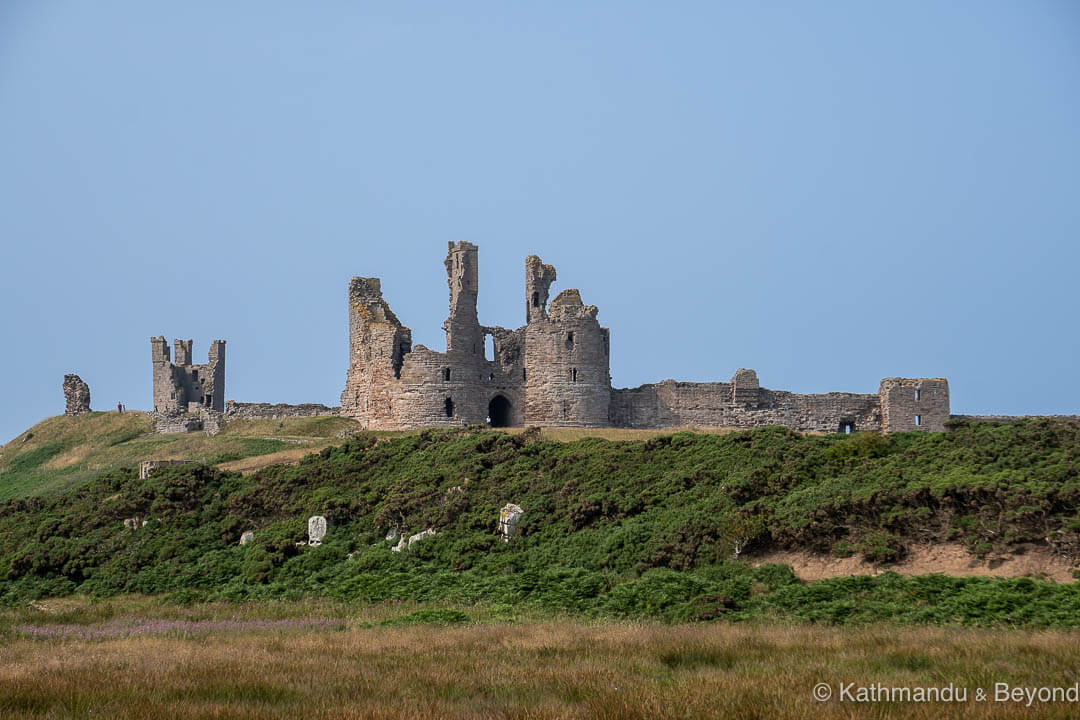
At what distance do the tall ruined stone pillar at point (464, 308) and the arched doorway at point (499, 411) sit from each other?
2.48 metres

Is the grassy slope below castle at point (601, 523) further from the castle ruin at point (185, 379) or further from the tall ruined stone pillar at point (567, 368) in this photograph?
the castle ruin at point (185, 379)

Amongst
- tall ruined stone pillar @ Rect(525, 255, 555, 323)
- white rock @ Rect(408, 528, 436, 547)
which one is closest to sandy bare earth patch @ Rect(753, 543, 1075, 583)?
white rock @ Rect(408, 528, 436, 547)

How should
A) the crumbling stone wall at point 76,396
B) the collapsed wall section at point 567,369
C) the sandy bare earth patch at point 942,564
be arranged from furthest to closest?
the crumbling stone wall at point 76,396, the collapsed wall section at point 567,369, the sandy bare earth patch at point 942,564

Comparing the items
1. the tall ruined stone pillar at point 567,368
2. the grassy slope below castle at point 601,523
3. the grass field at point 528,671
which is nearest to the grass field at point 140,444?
the tall ruined stone pillar at point 567,368

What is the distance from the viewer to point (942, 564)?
66.5 ft

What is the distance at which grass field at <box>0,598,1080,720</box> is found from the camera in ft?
34.5

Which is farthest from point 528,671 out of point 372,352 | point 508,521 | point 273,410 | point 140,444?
point 273,410

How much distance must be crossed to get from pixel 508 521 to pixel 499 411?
980 inches

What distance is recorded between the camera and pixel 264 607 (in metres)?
22.6

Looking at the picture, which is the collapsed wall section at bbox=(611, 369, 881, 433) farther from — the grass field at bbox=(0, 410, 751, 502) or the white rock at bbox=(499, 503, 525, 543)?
the white rock at bbox=(499, 503, 525, 543)

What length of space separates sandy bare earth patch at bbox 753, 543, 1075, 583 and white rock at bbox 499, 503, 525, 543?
6.64m

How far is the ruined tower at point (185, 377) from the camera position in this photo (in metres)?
69.2

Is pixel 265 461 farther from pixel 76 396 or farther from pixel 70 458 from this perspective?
pixel 76 396

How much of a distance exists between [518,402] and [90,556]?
2427cm
